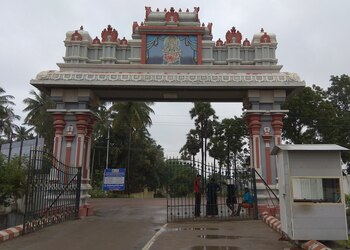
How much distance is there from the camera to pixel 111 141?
143 feet

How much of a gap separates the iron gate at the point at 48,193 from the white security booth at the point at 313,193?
628cm

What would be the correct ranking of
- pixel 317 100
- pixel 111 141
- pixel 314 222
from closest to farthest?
pixel 314 222 < pixel 317 100 < pixel 111 141

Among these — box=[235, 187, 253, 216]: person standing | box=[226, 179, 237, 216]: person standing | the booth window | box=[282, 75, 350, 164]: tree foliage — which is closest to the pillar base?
box=[226, 179, 237, 216]: person standing

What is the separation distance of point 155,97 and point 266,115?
459 cm

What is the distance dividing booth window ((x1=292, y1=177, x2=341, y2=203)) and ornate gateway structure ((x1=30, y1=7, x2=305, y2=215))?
18.5 feet

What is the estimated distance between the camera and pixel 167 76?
13.7m

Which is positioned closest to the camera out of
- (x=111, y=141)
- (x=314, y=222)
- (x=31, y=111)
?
A: (x=314, y=222)

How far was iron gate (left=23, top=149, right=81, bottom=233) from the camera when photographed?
959cm

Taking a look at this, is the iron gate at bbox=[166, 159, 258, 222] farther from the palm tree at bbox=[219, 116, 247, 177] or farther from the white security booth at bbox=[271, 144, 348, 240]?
the palm tree at bbox=[219, 116, 247, 177]

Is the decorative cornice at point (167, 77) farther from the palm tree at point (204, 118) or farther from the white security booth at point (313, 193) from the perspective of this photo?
the palm tree at point (204, 118)

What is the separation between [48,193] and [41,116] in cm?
2352

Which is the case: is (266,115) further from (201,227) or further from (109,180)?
(109,180)

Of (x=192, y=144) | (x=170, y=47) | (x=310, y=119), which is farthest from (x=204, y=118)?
(x=170, y=47)

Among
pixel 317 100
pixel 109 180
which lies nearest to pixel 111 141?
pixel 109 180
